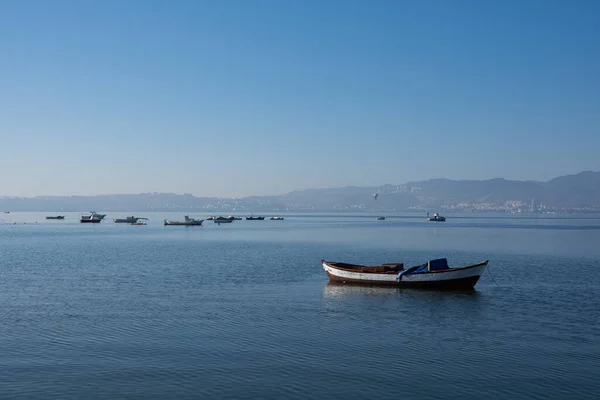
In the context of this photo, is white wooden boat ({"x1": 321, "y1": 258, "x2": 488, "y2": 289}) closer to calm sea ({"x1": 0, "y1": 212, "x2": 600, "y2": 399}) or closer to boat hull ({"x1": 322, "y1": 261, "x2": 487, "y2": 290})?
boat hull ({"x1": 322, "y1": 261, "x2": 487, "y2": 290})

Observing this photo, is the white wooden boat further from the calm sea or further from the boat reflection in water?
the calm sea

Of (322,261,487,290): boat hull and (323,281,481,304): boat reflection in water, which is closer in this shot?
(323,281,481,304): boat reflection in water

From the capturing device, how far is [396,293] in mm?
39312

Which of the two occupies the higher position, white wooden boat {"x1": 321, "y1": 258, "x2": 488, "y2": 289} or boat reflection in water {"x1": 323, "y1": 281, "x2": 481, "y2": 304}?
white wooden boat {"x1": 321, "y1": 258, "x2": 488, "y2": 289}

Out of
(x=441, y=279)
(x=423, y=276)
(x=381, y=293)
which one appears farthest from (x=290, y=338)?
(x=441, y=279)

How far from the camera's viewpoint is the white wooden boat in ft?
133

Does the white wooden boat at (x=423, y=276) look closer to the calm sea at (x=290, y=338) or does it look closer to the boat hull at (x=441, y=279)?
the boat hull at (x=441, y=279)

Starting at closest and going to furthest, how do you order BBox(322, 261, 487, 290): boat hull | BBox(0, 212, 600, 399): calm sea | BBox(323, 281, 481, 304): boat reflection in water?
1. BBox(0, 212, 600, 399): calm sea
2. BBox(323, 281, 481, 304): boat reflection in water
3. BBox(322, 261, 487, 290): boat hull

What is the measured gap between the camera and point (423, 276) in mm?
40625

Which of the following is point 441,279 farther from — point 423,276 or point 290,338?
point 290,338

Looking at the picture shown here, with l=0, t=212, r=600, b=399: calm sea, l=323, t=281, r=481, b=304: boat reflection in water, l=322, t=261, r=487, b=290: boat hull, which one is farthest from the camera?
l=322, t=261, r=487, b=290: boat hull

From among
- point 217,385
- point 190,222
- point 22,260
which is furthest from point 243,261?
point 190,222

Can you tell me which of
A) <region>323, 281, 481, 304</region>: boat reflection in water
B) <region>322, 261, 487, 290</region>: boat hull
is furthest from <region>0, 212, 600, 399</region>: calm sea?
<region>322, 261, 487, 290</region>: boat hull

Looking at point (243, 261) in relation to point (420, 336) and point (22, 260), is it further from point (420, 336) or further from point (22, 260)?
point (420, 336)
